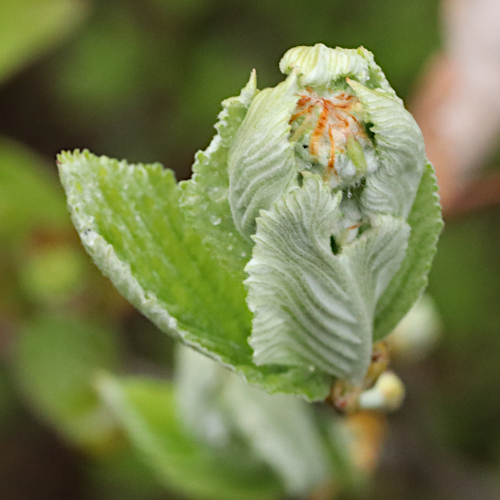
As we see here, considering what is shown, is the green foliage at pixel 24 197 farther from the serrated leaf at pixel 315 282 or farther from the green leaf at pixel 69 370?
the serrated leaf at pixel 315 282

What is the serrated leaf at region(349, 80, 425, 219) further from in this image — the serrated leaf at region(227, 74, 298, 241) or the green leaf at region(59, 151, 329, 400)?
the green leaf at region(59, 151, 329, 400)

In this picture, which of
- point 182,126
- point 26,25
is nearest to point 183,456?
point 26,25

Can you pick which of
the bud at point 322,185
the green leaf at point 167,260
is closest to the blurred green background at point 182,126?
the green leaf at point 167,260

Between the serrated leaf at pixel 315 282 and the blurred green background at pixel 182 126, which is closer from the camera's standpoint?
the serrated leaf at pixel 315 282

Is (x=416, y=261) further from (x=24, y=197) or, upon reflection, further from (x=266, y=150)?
(x=24, y=197)

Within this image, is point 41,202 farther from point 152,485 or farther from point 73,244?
point 152,485

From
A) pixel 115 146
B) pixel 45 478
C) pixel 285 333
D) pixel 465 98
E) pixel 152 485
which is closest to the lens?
pixel 285 333

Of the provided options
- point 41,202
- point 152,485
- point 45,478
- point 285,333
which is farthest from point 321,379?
point 45,478
